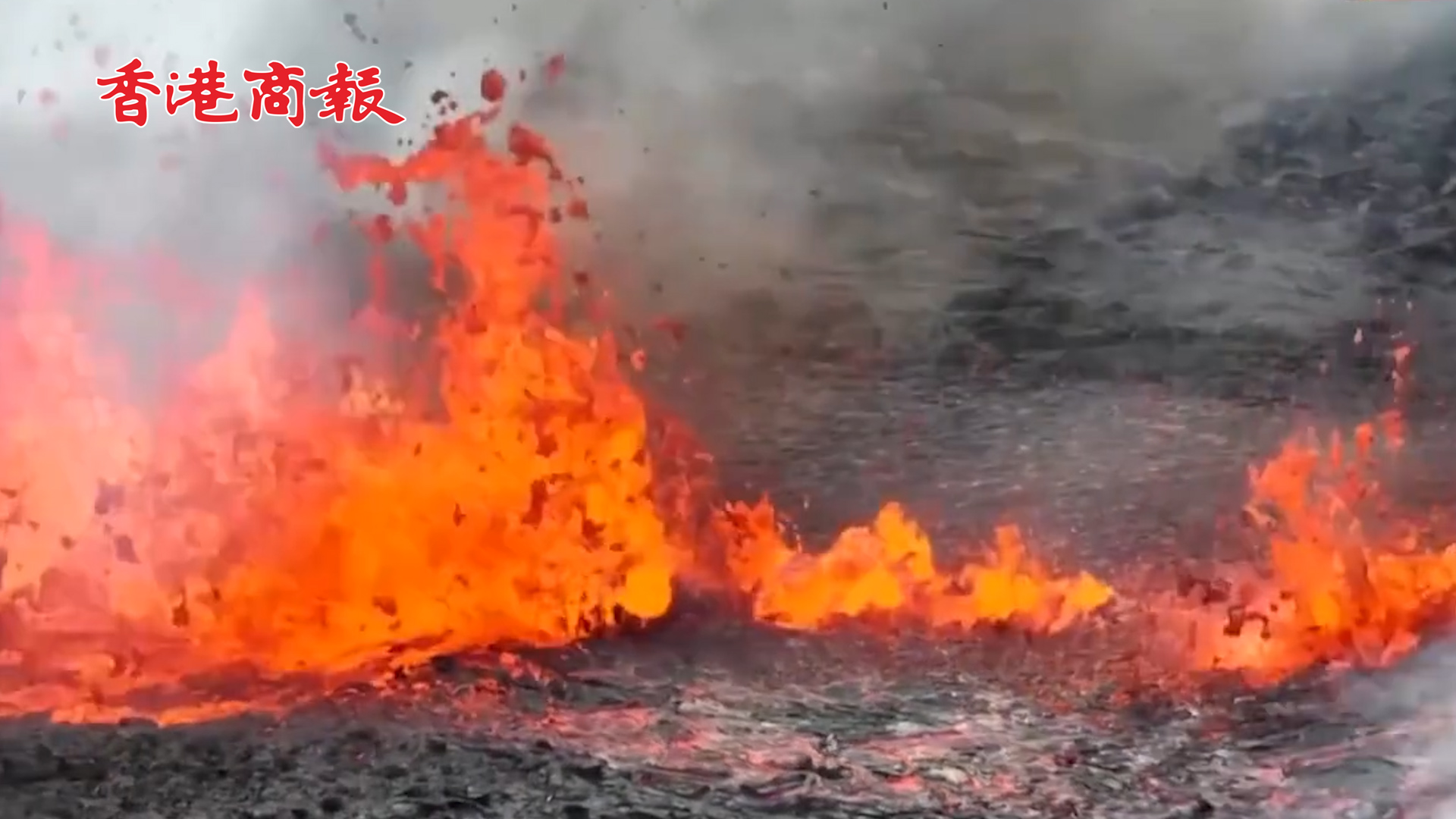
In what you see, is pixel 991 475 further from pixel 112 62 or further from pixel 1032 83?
pixel 112 62

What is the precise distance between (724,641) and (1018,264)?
624 millimetres

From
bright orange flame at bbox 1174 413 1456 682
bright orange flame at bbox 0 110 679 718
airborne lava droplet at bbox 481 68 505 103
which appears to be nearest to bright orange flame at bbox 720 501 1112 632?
bright orange flame at bbox 1174 413 1456 682

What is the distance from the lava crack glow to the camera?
166 cm

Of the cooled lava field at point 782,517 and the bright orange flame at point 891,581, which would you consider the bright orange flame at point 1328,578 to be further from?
the bright orange flame at point 891,581

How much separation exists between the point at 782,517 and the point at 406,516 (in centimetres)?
48

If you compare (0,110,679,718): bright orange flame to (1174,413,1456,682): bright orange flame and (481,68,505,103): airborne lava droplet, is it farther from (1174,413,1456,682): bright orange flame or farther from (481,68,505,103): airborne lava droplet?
(1174,413,1456,682): bright orange flame

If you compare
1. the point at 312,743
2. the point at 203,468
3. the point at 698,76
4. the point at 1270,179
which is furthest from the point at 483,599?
the point at 1270,179

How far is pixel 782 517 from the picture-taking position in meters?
1.71

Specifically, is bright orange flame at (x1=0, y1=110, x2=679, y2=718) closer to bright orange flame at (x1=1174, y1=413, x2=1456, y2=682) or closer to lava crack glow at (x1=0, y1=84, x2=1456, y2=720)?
lava crack glow at (x1=0, y1=84, x2=1456, y2=720)

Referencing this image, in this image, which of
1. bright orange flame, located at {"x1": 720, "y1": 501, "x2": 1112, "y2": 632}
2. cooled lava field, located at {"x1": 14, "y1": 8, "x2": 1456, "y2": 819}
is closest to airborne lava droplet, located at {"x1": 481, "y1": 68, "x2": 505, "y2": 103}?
cooled lava field, located at {"x1": 14, "y1": 8, "x2": 1456, "y2": 819}

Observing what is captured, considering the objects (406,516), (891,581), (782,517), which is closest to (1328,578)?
(891,581)

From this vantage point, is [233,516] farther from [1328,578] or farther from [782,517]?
[1328,578]

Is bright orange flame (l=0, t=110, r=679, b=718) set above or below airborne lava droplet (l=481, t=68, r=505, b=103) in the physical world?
below

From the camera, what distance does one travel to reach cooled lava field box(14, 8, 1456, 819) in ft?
5.43
